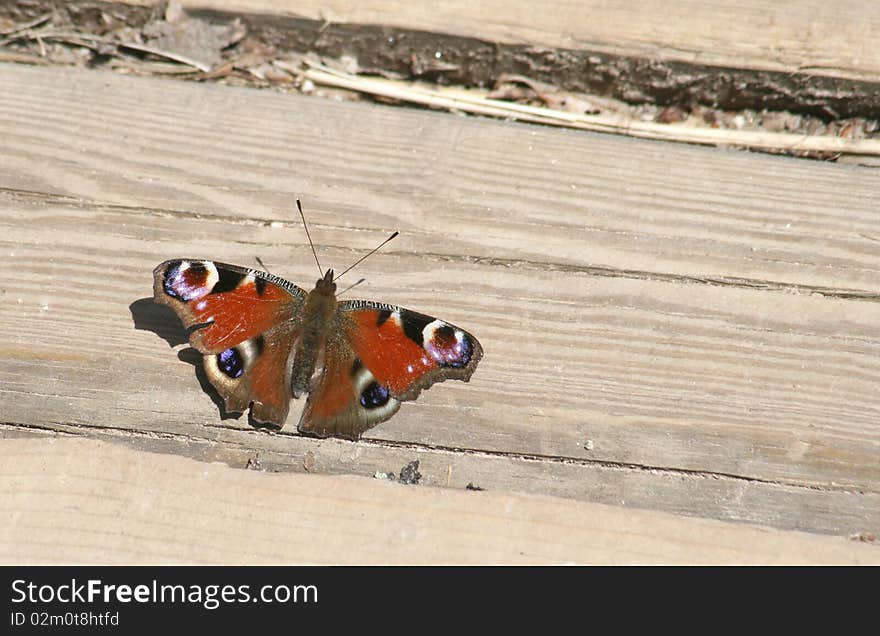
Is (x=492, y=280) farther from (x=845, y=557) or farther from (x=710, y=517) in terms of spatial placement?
(x=845, y=557)

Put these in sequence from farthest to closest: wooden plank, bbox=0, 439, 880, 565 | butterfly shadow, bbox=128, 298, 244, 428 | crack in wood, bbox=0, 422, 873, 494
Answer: butterfly shadow, bbox=128, 298, 244, 428 → crack in wood, bbox=0, 422, 873, 494 → wooden plank, bbox=0, 439, 880, 565

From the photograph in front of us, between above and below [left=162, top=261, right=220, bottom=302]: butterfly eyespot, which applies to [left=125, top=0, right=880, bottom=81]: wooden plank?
above

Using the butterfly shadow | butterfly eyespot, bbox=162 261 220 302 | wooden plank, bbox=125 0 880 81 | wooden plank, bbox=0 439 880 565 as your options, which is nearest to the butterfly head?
butterfly eyespot, bbox=162 261 220 302

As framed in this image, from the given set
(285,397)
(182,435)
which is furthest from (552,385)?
(182,435)

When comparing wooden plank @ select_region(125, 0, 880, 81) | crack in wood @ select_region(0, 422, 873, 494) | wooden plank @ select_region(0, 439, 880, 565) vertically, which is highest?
wooden plank @ select_region(125, 0, 880, 81)

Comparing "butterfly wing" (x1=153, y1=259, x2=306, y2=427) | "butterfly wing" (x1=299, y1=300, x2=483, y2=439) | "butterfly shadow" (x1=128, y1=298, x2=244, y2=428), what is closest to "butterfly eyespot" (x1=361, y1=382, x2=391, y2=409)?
"butterfly wing" (x1=299, y1=300, x2=483, y2=439)

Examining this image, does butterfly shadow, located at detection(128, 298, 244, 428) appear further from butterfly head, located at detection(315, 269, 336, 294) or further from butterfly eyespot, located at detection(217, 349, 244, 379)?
butterfly head, located at detection(315, 269, 336, 294)

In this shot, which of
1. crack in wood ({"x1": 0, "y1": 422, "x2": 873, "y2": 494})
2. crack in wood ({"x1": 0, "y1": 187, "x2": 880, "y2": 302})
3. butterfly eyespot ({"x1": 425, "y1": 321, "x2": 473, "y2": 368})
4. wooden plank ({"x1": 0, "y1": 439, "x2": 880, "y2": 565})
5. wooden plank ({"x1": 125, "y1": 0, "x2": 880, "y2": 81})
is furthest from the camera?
wooden plank ({"x1": 125, "y1": 0, "x2": 880, "y2": 81})

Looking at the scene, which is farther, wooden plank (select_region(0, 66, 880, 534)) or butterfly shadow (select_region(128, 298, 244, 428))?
butterfly shadow (select_region(128, 298, 244, 428))
